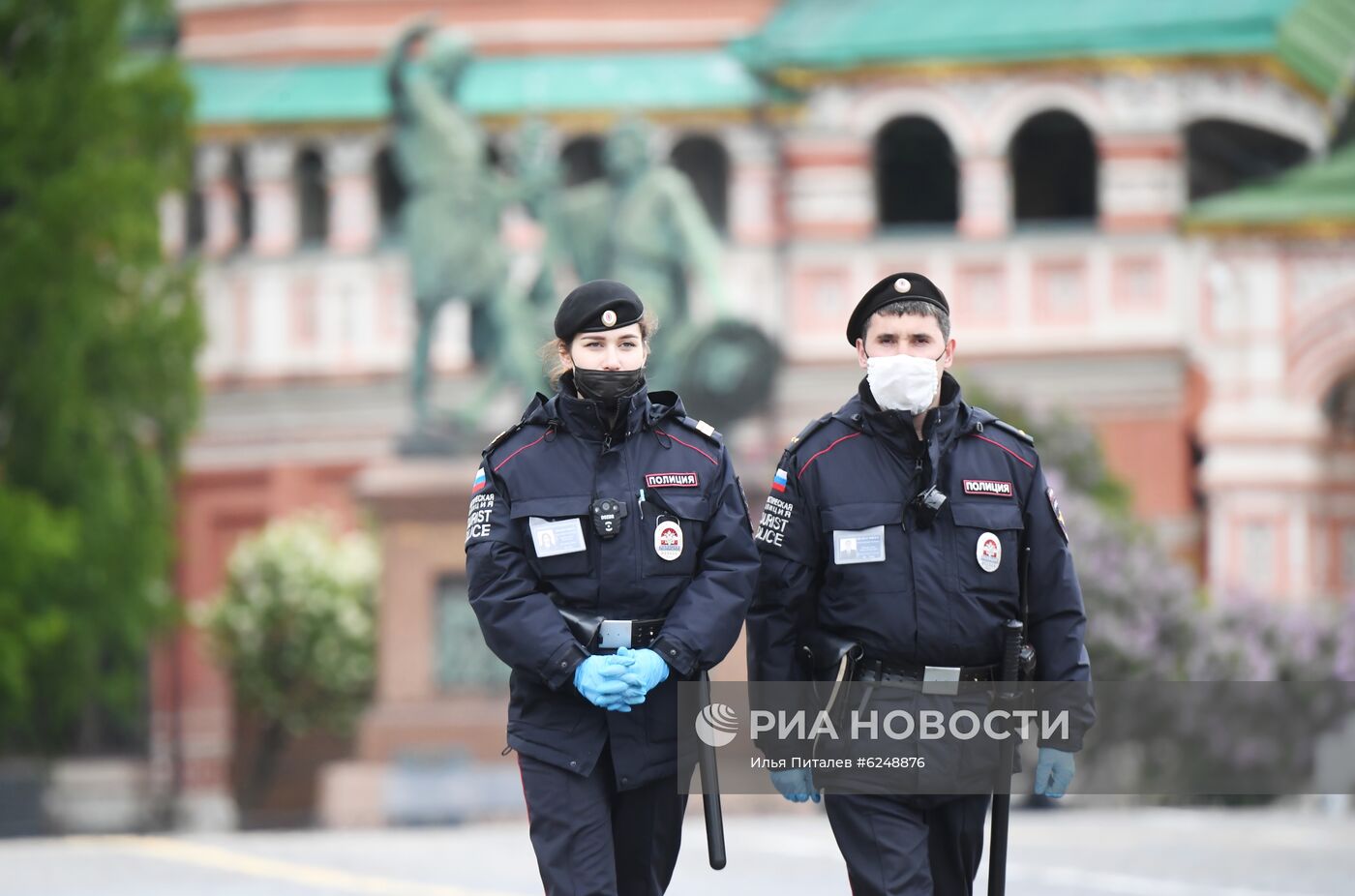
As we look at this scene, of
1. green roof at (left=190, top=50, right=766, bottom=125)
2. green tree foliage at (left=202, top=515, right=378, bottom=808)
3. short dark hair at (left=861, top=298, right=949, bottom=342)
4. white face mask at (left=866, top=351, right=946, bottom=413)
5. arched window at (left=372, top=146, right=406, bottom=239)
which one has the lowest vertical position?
green tree foliage at (left=202, top=515, right=378, bottom=808)

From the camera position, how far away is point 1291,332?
29.3 m

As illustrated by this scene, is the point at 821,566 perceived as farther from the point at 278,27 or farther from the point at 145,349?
the point at 278,27

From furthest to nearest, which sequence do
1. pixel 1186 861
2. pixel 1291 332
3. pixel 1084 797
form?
pixel 1291 332
pixel 1084 797
pixel 1186 861

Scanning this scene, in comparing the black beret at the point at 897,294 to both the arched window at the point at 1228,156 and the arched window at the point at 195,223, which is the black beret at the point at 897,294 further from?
the arched window at the point at 195,223

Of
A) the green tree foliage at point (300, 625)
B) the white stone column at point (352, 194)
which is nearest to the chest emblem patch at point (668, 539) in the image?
the green tree foliage at point (300, 625)

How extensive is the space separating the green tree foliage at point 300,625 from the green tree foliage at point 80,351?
6.07 feet

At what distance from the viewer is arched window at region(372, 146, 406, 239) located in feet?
104

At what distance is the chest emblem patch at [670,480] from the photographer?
6.08m

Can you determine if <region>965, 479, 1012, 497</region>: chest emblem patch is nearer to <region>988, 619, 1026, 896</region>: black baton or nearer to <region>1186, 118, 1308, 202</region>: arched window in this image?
<region>988, 619, 1026, 896</region>: black baton

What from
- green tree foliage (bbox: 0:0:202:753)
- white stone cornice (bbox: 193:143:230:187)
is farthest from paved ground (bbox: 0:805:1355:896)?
white stone cornice (bbox: 193:143:230:187)

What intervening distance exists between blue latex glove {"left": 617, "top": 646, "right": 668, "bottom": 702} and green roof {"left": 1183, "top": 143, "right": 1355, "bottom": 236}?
24.6m

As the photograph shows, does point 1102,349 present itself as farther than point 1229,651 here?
Yes

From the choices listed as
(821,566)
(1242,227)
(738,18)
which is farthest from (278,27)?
(821,566)

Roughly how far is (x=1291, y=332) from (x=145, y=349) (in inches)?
526
